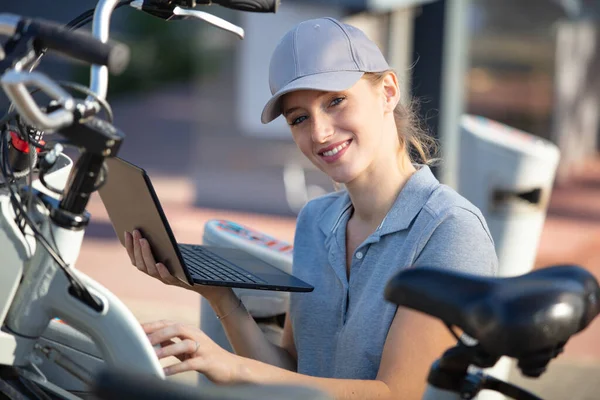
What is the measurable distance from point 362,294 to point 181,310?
3775 mm

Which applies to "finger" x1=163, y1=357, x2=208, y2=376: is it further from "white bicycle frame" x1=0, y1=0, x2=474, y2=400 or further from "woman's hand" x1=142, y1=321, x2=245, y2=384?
"white bicycle frame" x1=0, y1=0, x2=474, y2=400

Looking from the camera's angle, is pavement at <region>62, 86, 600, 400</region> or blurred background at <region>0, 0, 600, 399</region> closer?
pavement at <region>62, 86, 600, 400</region>

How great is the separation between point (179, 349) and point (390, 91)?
892 mm

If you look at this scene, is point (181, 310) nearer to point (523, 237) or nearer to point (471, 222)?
point (523, 237)

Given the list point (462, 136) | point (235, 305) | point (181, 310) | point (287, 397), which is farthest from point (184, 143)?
point (287, 397)

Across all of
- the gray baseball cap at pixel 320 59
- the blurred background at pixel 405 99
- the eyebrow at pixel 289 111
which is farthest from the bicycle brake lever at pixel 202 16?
the blurred background at pixel 405 99

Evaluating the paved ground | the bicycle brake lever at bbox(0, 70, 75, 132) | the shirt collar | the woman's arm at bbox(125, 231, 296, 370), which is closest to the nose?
the shirt collar

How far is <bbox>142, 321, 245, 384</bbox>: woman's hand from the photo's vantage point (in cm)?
192

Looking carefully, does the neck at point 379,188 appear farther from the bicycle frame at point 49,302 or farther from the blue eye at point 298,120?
the bicycle frame at point 49,302

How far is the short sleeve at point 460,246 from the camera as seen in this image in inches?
82.4

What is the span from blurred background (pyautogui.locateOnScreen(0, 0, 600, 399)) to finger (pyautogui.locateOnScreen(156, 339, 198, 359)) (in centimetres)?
154

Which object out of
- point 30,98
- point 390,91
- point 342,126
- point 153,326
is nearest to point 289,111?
point 342,126

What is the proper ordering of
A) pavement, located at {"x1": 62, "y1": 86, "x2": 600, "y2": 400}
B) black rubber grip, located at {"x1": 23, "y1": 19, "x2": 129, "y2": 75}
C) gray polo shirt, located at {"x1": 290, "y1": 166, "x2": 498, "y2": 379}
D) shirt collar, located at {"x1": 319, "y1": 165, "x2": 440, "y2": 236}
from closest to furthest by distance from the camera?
1. black rubber grip, located at {"x1": 23, "y1": 19, "x2": 129, "y2": 75}
2. gray polo shirt, located at {"x1": 290, "y1": 166, "x2": 498, "y2": 379}
3. shirt collar, located at {"x1": 319, "y1": 165, "x2": 440, "y2": 236}
4. pavement, located at {"x1": 62, "y1": 86, "x2": 600, "y2": 400}

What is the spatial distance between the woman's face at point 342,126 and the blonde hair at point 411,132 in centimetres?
8
